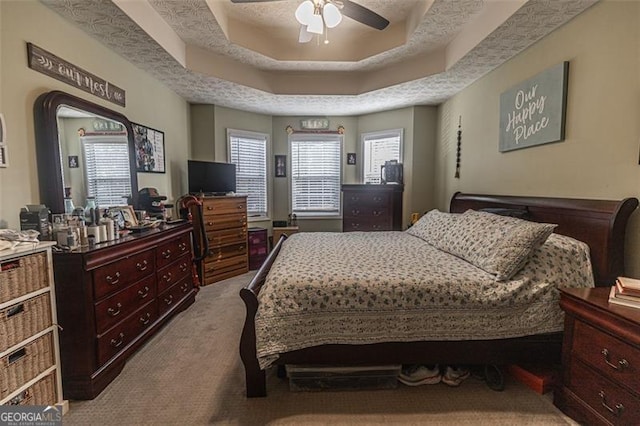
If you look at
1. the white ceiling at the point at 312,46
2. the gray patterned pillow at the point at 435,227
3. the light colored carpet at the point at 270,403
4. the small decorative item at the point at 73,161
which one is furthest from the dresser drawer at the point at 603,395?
the small decorative item at the point at 73,161

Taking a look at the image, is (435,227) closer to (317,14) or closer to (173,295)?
(317,14)

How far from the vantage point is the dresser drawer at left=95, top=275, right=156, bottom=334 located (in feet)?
6.11

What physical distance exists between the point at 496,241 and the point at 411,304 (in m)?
0.78

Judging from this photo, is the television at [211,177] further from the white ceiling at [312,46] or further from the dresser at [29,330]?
the dresser at [29,330]

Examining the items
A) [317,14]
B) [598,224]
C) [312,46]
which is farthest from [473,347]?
[312,46]

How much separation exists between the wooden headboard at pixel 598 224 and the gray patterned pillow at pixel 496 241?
282 millimetres

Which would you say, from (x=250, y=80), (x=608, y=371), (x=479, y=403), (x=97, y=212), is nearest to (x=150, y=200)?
(x=97, y=212)

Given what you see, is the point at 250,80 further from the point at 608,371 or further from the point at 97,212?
the point at 608,371

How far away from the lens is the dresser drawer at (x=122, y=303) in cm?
186

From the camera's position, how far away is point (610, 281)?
1.78m

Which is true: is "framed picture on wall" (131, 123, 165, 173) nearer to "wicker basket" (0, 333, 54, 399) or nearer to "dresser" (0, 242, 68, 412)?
"dresser" (0, 242, 68, 412)

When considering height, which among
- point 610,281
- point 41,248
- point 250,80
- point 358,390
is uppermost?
point 250,80

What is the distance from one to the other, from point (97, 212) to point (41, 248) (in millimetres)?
603

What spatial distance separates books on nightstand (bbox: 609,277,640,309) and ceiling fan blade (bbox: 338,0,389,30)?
7.53 ft
